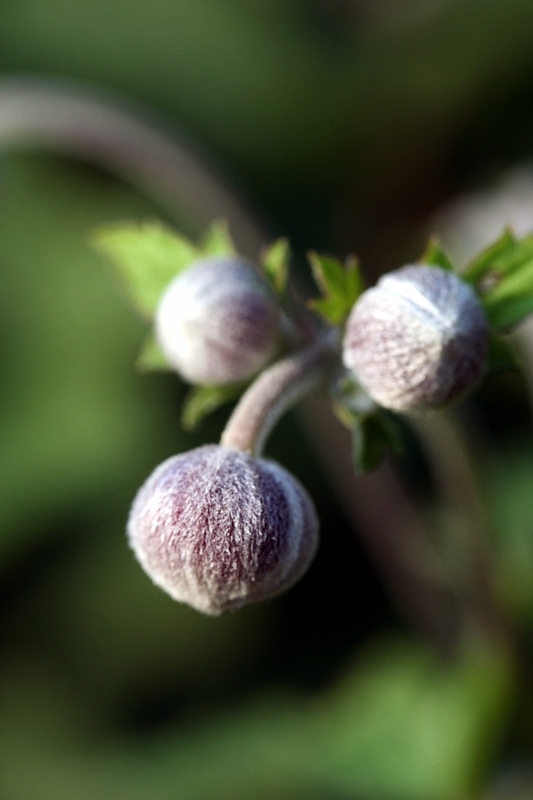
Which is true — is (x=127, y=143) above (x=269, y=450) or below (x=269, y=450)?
above

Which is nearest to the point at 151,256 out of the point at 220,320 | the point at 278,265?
the point at 278,265

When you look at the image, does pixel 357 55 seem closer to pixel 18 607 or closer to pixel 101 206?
pixel 101 206

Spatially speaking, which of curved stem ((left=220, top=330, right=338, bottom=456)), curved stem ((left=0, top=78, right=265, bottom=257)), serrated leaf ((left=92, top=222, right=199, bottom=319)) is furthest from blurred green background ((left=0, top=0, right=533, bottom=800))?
curved stem ((left=220, top=330, right=338, bottom=456))

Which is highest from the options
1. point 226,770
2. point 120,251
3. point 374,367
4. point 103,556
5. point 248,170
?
point 248,170

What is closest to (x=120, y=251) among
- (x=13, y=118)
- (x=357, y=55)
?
(x=13, y=118)

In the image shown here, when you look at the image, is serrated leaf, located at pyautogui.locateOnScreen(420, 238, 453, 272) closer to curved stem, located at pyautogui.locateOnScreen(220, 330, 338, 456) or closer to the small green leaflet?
the small green leaflet

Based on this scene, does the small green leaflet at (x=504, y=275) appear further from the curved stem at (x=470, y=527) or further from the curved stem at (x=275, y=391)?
the curved stem at (x=470, y=527)

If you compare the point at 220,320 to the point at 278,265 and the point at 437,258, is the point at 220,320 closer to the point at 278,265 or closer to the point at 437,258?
the point at 278,265
